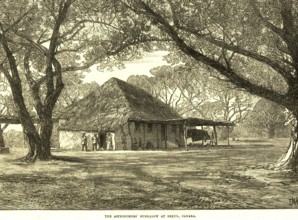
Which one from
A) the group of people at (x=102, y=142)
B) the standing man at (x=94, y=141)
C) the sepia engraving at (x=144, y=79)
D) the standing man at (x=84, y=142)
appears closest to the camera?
the sepia engraving at (x=144, y=79)

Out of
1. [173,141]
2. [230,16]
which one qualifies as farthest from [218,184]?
[173,141]

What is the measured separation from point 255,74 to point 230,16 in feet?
4.08

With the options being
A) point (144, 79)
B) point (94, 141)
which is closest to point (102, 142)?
point (94, 141)

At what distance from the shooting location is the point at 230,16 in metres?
8.54

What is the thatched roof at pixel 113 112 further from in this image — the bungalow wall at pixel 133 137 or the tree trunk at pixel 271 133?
the tree trunk at pixel 271 133

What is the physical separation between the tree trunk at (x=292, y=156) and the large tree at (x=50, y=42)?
3.31 metres

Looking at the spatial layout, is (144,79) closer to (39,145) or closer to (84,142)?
(39,145)

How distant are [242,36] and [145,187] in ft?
11.1

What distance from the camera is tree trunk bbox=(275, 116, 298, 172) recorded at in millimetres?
8539

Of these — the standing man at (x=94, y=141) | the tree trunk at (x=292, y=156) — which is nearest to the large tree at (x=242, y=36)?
the tree trunk at (x=292, y=156)

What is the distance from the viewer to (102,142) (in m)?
15.2

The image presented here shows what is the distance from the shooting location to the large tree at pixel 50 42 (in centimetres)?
920
